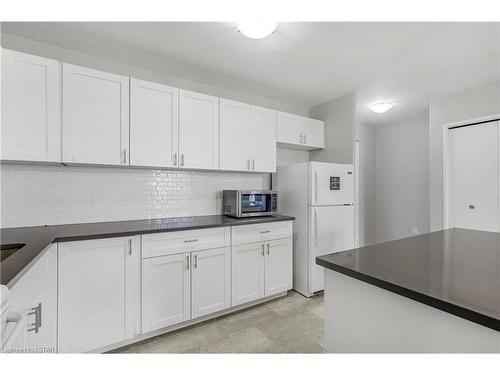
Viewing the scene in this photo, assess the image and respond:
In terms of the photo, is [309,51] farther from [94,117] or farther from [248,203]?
[94,117]

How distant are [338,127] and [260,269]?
7.09 feet

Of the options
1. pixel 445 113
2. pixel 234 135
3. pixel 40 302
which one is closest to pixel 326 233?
pixel 234 135

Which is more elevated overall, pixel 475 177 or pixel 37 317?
pixel 475 177

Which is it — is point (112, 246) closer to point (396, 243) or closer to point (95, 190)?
point (95, 190)

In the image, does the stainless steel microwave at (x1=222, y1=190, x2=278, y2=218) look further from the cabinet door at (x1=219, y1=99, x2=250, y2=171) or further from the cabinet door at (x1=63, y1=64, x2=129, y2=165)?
the cabinet door at (x1=63, y1=64, x2=129, y2=165)

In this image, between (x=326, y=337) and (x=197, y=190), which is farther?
(x=197, y=190)

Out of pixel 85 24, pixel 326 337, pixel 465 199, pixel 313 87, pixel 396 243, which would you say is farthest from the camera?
pixel 465 199

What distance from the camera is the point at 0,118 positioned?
1.71 meters

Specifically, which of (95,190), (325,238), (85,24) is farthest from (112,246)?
(325,238)

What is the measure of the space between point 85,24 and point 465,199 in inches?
178

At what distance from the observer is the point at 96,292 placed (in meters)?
1.73

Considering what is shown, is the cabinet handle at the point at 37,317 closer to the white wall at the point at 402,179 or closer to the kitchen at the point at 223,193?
the kitchen at the point at 223,193

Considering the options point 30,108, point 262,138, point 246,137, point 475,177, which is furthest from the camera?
point 475,177

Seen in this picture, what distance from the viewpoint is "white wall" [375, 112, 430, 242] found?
422cm
